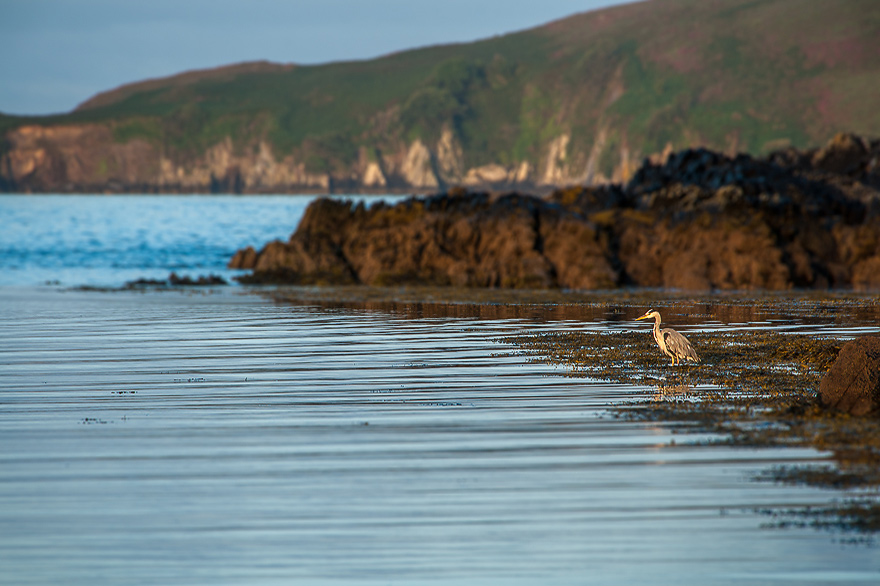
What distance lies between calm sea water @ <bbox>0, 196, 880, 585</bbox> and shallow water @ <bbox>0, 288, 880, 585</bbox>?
0.9 inches

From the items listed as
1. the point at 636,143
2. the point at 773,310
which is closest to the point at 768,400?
the point at 773,310

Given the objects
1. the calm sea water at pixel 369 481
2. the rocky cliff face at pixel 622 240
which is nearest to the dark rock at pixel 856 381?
the calm sea water at pixel 369 481

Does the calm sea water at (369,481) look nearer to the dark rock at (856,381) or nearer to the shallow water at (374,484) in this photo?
the shallow water at (374,484)

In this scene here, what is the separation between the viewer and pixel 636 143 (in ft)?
610

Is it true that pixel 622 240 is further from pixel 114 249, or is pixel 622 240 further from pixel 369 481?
pixel 114 249

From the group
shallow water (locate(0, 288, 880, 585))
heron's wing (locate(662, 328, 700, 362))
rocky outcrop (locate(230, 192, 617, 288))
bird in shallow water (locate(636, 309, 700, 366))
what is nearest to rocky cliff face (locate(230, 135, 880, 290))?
rocky outcrop (locate(230, 192, 617, 288))

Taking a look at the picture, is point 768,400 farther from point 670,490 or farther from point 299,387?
point 299,387

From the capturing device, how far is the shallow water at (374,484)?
5.70 meters

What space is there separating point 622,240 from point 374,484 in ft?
84.1

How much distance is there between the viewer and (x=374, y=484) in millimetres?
7301

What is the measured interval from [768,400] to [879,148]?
40386 millimetres

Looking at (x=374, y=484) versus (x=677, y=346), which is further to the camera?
(x=677, y=346)

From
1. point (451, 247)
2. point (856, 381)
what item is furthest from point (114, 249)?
point (856, 381)

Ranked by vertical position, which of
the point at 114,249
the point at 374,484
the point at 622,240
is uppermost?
the point at 622,240
